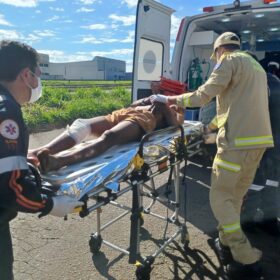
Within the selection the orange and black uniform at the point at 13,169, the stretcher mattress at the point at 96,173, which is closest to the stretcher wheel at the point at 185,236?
the stretcher mattress at the point at 96,173

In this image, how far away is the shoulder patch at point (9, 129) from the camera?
4.80 ft

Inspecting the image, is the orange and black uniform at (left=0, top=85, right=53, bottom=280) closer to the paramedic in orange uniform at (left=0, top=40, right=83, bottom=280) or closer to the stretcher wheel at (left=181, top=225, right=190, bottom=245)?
the paramedic in orange uniform at (left=0, top=40, right=83, bottom=280)

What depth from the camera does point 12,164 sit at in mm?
1487

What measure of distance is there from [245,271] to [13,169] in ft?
7.03

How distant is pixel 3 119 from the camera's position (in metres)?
1.48

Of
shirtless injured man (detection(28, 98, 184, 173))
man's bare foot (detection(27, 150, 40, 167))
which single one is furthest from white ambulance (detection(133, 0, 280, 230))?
man's bare foot (detection(27, 150, 40, 167))

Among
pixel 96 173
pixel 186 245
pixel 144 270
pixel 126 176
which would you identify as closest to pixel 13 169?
pixel 96 173

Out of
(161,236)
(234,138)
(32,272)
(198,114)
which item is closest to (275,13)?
(198,114)

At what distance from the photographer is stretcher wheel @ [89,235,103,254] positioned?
Result: 3.12 metres

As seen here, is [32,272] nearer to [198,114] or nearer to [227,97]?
[227,97]

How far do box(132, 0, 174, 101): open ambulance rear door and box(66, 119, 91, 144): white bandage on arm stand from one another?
7.48ft

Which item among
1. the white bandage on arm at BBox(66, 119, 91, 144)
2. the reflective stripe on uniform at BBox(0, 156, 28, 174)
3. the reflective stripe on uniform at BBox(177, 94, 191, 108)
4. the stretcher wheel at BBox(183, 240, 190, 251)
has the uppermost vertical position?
the reflective stripe on uniform at BBox(177, 94, 191, 108)

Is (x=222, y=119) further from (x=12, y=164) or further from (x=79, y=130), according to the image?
(x=12, y=164)

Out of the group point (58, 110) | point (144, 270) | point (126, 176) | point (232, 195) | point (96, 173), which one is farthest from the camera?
point (58, 110)
